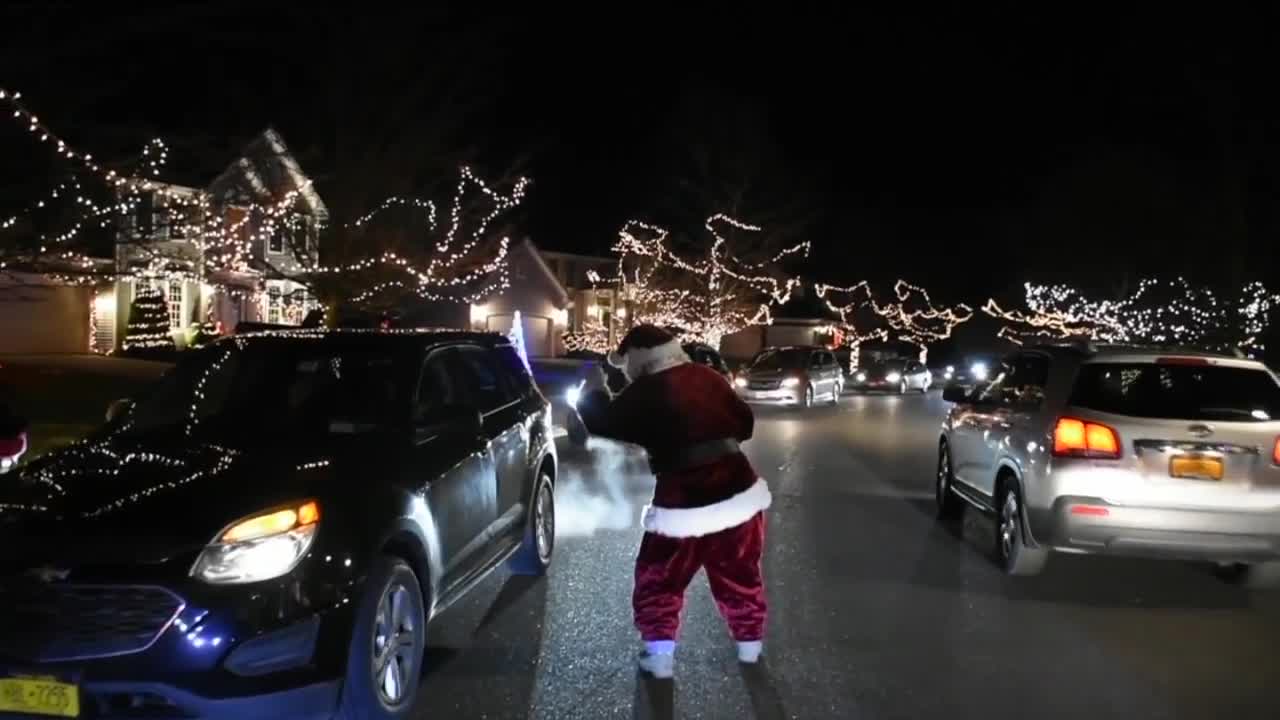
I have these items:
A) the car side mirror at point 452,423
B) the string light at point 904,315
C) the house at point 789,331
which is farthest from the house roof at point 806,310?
the car side mirror at point 452,423

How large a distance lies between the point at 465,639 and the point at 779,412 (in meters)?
19.8

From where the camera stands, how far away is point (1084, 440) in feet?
25.3

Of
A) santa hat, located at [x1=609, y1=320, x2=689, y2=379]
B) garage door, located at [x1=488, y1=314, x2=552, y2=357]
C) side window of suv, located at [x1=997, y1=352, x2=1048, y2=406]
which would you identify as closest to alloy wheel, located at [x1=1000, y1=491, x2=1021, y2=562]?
side window of suv, located at [x1=997, y1=352, x2=1048, y2=406]

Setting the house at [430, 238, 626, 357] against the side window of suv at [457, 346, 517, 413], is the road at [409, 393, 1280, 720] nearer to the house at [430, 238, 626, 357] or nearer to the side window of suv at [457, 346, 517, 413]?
the side window of suv at [457, 346, 517, 413]

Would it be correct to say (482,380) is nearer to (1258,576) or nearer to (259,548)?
(259,548)

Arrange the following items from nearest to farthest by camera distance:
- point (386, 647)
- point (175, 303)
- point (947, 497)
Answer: point (386, 647)
point (947, 497)
point (175, 303)

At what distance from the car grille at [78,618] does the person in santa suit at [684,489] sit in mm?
2422

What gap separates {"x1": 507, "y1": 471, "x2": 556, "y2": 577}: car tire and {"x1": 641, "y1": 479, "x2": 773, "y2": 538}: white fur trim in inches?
87.4

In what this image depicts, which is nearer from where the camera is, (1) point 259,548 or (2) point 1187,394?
(1) point 259,548

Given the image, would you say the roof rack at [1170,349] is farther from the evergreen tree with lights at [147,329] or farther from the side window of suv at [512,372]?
the evergreen tree with lights at [147,329]

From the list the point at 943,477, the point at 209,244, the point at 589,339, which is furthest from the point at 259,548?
the point at 589,339

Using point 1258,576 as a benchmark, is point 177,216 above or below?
above

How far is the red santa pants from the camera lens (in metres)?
6.02

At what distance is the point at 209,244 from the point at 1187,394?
17.1 meters
